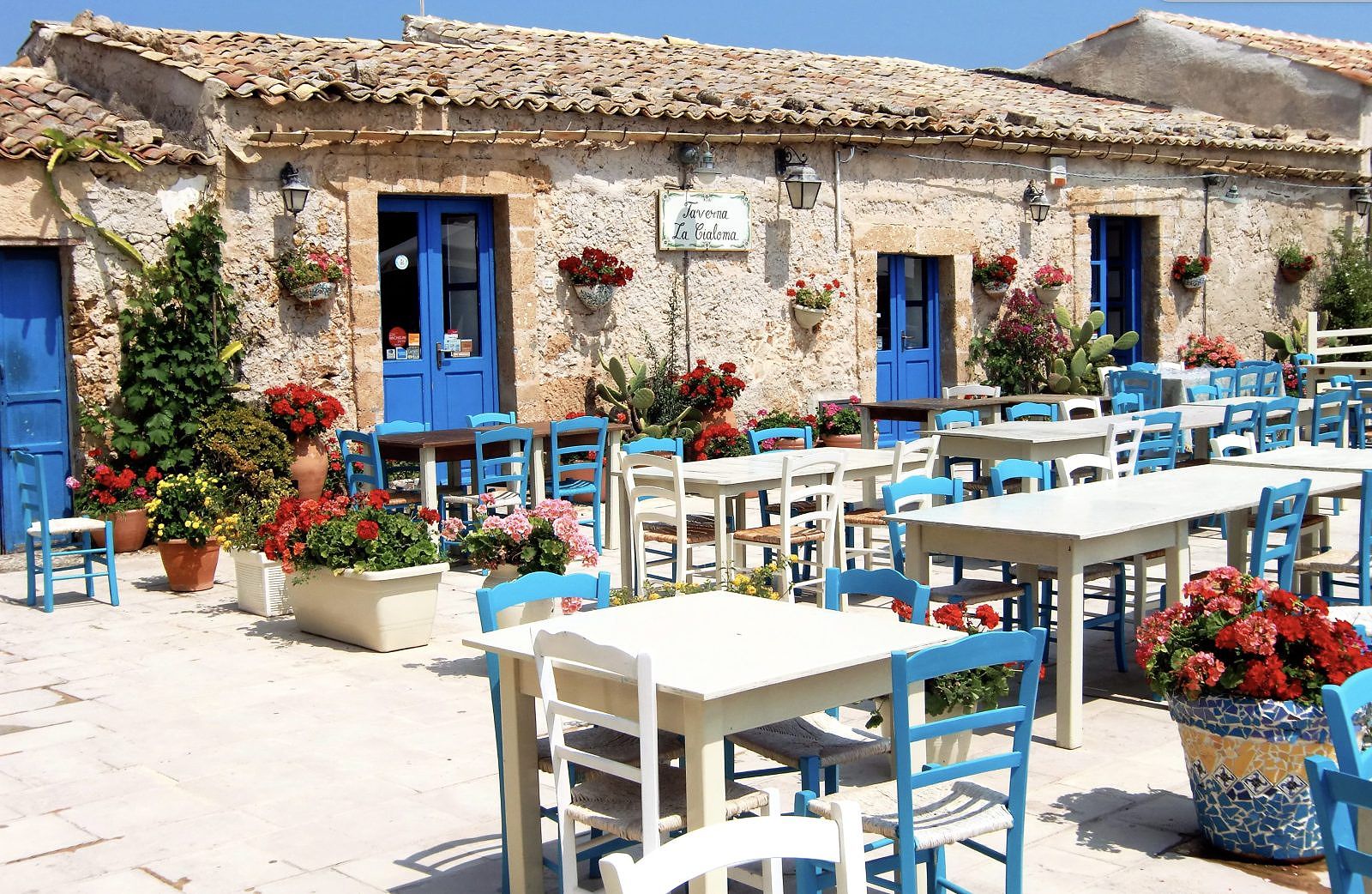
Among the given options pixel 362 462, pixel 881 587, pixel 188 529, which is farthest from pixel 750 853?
pixel 362 462

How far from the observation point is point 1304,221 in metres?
17.9

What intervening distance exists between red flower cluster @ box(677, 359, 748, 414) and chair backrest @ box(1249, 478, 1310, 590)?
6160mm

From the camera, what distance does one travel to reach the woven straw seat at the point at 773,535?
262 inches

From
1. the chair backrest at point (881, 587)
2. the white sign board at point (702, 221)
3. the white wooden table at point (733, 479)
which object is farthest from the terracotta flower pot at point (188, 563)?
the white sign board at point (702, 221)

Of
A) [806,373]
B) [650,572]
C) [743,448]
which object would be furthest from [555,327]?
[650,572]

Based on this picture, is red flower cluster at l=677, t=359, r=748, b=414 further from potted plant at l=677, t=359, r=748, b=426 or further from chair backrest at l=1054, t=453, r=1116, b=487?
chair backrest at l=1054, t=453, r=1116, b=487

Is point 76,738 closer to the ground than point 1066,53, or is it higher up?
closer to the ground

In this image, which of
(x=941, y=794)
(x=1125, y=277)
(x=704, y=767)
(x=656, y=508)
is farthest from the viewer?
(x=1125, y=277)

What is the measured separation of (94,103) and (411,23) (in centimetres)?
440

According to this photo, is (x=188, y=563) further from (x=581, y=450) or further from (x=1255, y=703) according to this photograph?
(x=1255, y=703)

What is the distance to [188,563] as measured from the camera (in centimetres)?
787

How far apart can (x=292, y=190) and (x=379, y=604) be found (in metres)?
4.36

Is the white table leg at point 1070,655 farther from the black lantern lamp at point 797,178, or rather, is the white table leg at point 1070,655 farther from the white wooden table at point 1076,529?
the black lantern lamp at point 797,178

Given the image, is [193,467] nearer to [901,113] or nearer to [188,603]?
[188,603]
